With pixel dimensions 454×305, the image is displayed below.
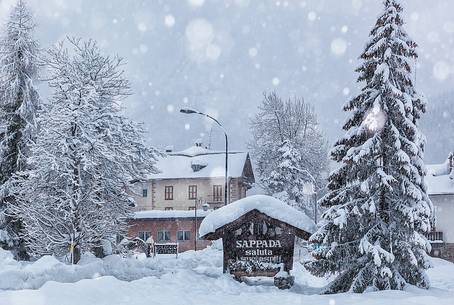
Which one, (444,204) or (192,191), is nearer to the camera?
(444,204)

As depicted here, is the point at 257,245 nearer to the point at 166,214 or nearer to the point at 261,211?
the point at 261,211

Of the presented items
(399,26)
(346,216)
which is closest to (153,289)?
(346,216)

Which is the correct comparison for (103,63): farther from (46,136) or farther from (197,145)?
(197,145)

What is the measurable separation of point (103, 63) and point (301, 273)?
13836 mm

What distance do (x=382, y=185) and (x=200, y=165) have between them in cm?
4759

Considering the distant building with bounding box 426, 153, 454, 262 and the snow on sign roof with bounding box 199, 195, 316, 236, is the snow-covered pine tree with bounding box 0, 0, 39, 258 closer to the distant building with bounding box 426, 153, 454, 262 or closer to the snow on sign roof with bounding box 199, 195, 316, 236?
the snow on sign roof with bounding box 199, 195, 316, 236

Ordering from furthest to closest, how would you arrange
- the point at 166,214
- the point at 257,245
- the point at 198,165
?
the point at 198,165, the point at 166,214, the point at 257,245

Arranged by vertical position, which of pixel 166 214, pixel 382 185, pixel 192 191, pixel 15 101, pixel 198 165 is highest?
pixel 15 101

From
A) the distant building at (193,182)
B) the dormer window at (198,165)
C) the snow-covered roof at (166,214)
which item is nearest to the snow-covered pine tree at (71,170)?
the snow-covered roof at (166,214)

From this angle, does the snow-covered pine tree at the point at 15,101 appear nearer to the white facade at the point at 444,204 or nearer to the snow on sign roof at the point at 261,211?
the snow on sign roof at the point at 261,211

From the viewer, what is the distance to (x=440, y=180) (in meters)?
48.1

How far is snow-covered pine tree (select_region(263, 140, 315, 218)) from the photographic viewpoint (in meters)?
50.6

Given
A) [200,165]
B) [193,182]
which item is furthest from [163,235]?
[200,165]

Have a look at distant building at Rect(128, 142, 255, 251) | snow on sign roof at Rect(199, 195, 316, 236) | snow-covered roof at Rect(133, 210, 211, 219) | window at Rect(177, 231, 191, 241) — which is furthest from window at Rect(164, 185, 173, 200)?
snow on sign roof at Rect(199, 195, 316, 236)
